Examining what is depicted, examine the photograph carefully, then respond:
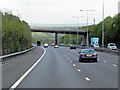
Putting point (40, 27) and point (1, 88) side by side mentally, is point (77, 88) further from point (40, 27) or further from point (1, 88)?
point (40, 27)

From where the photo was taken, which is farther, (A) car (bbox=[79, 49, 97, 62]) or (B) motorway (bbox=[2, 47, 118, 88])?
(A) car (bbox=[79, 49, 97, 62])

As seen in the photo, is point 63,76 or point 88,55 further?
point 88,55

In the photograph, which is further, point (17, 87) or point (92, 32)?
point (92, 32)

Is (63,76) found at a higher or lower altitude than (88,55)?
lower

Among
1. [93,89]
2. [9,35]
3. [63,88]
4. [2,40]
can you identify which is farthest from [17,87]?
[9,35]

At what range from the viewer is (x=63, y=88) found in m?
16.6

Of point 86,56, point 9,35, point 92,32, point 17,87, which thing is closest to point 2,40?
point 9,35

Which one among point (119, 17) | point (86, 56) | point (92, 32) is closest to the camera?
→ point (86, 56)

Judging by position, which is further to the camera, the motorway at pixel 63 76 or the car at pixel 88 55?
the car at pixel 88 55

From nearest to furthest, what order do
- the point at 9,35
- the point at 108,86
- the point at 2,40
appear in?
the point at 108,86 → the point at 2,40 → the point at 9,35

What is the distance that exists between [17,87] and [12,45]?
49.5 m

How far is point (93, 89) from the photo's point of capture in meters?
16.2

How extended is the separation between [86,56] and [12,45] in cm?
2618

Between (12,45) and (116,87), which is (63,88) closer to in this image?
(116,87)
